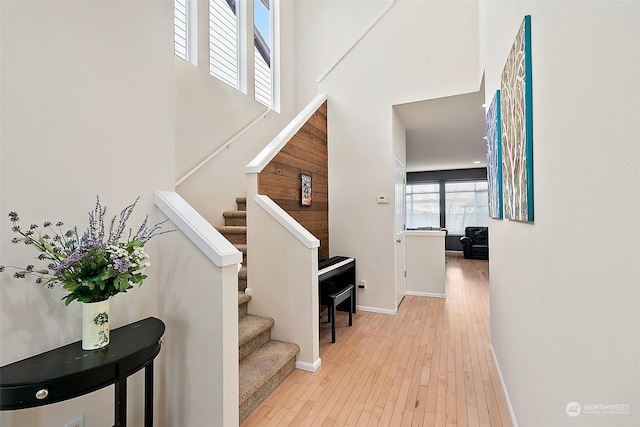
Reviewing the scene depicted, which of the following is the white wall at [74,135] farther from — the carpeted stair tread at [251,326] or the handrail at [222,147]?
the handrail at [222,147]

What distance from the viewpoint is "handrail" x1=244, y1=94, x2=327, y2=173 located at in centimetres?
277

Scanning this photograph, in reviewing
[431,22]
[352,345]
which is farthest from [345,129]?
[352,345]

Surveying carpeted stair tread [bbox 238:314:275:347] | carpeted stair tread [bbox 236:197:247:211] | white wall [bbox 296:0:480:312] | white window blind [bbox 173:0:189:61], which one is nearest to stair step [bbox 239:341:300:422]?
carpeted stair tread [bbox 238:314:275:347]

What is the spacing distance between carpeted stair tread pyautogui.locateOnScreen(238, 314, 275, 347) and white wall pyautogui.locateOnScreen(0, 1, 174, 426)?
0.74 metres

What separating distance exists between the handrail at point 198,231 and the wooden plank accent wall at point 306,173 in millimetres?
1105

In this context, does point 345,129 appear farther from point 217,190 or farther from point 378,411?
point 378,411

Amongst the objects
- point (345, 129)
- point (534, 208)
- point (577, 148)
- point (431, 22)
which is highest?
point (431, 22)

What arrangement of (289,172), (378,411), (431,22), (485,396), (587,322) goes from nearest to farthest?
1. (587,322)
2. (378,411)
3. (485,396)
4. (289,172)
5. (431,22)

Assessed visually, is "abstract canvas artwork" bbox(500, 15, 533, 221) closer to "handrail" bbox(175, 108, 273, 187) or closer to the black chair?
the black chair

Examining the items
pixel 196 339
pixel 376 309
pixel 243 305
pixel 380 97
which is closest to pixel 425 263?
pixel 376 309

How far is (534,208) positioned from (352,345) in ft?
7.31

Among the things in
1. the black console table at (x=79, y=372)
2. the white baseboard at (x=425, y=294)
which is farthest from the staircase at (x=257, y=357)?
the white baseboard at (x=425, y=294)

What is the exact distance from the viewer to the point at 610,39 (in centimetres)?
74

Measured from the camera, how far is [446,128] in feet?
16.0
